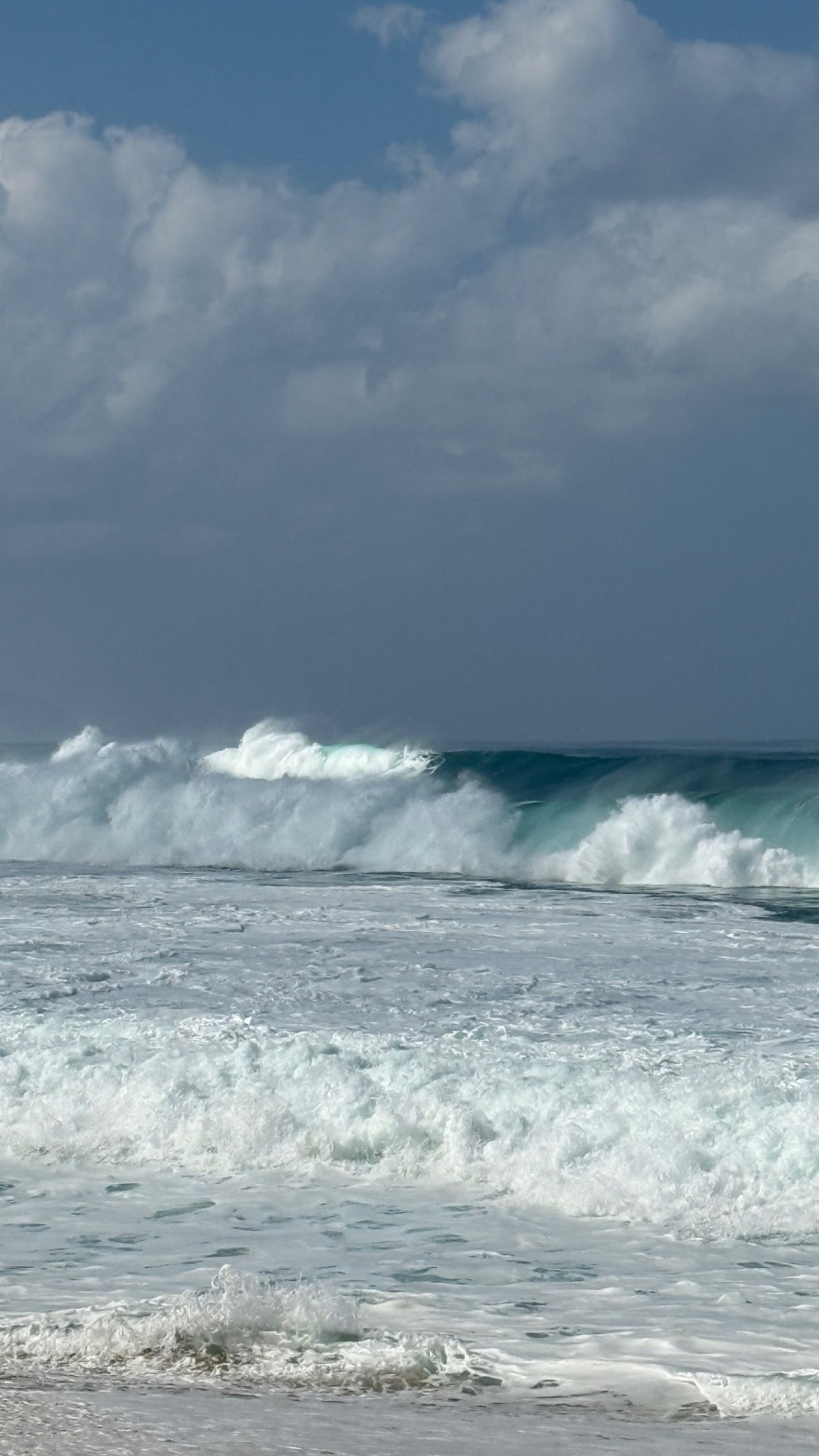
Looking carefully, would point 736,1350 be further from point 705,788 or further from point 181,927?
point 705,788

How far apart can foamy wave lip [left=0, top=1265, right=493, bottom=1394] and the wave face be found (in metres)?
16.2

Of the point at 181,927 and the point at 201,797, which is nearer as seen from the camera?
the point at 181,927

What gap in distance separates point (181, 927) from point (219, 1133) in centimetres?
649

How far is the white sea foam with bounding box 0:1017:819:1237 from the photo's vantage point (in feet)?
22.1

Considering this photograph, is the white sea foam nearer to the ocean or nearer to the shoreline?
the ocean

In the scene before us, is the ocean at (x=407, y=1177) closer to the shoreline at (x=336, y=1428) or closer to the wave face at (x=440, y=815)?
the shoreline at (x=336, y=1428)

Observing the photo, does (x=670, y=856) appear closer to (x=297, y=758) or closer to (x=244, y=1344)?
(x=297, y=758)

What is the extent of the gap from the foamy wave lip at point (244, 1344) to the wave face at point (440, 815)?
16.2 m

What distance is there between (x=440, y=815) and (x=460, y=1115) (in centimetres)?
1751

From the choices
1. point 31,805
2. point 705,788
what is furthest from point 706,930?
point 31,805

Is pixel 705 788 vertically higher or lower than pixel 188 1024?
higher

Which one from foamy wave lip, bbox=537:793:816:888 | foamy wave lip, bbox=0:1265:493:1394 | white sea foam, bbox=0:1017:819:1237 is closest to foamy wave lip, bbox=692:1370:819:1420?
foamy wave lip, bbox=0:1265:493:1394

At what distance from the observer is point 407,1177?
716 cm

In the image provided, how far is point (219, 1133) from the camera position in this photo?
302 inches
